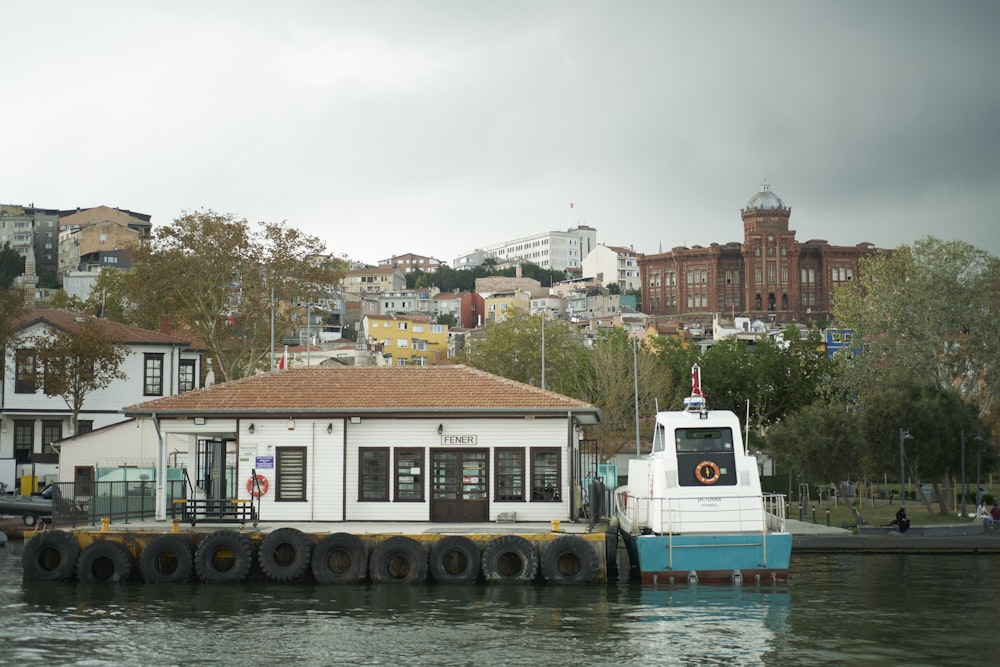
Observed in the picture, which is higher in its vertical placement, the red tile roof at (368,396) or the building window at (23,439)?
the red tile roof at (368,396)

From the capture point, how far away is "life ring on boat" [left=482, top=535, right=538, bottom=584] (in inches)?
1045

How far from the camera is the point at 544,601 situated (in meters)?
25.1

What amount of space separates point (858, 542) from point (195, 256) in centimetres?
3003

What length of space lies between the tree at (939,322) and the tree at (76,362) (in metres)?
34.0

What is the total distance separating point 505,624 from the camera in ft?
73.6

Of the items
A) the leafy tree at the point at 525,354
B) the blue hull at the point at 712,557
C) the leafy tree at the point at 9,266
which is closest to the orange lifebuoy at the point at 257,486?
the blue hull at the point at 712,557

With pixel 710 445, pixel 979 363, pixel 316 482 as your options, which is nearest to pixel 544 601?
pixel 710 445

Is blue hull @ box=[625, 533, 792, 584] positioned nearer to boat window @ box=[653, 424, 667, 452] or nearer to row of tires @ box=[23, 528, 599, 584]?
row of tires @ box=[23, 528, 599, 584]

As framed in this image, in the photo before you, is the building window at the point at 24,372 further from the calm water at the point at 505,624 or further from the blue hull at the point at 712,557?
the blue hull at the point at 712,557

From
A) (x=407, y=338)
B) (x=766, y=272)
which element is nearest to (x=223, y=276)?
(x=407, y=338)

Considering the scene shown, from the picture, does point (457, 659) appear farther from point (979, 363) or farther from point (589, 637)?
point (979, 363)

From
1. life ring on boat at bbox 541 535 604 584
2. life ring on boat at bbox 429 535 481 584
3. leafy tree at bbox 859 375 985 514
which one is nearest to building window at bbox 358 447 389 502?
life ring on boat at bbox 429 535 481 584

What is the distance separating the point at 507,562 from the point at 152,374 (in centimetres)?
3106

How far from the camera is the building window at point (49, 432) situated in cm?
5216
